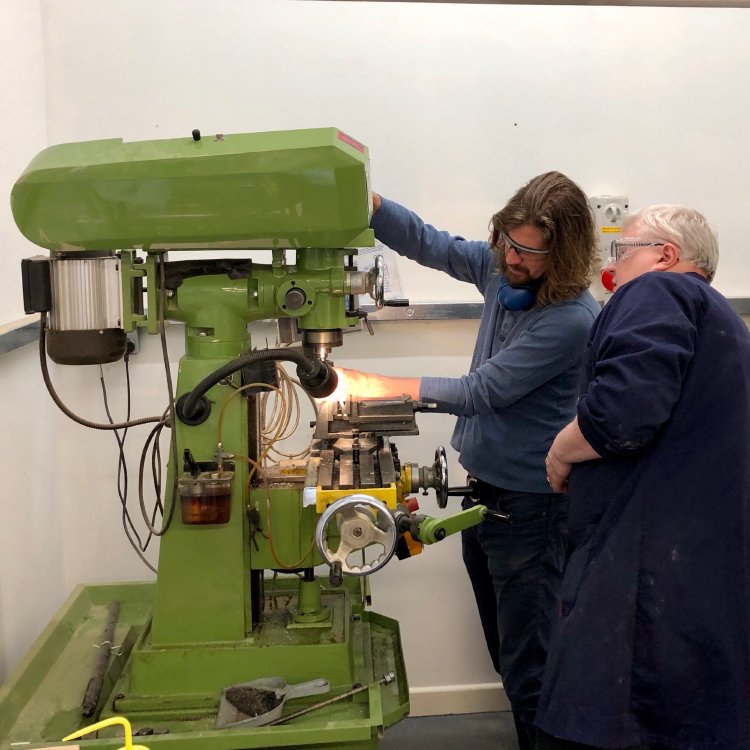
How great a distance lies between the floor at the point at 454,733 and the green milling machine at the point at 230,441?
0.95m

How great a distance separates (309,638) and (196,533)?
0.93 feet

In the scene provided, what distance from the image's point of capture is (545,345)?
1.65m

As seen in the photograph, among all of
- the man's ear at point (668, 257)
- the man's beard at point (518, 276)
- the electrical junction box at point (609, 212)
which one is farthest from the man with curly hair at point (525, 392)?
the electrical junction box at point (609, 212)

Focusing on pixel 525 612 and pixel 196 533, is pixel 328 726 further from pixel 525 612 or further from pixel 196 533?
pixel 525 612

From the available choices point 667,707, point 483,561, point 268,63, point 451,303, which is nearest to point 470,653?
point 483,561

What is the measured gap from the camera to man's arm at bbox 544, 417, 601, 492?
1.31 m

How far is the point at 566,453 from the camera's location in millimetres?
1353

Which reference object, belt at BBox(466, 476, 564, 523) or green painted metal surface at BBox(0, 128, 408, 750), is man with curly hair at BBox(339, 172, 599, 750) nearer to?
belt at BBox(466, 476, 564, 523)

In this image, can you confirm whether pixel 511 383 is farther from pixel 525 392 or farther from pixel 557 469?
pixel 557 469

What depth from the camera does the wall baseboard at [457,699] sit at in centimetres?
245

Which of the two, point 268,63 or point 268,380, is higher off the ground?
point 268,63

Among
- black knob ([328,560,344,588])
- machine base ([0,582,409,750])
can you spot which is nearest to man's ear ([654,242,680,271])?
black knob ([328,560,344,588])

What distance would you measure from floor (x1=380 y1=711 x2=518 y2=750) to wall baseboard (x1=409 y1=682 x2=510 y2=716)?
0.02 metres

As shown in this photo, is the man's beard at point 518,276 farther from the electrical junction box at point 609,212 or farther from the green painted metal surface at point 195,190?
the electrical junction box at point 609,212
